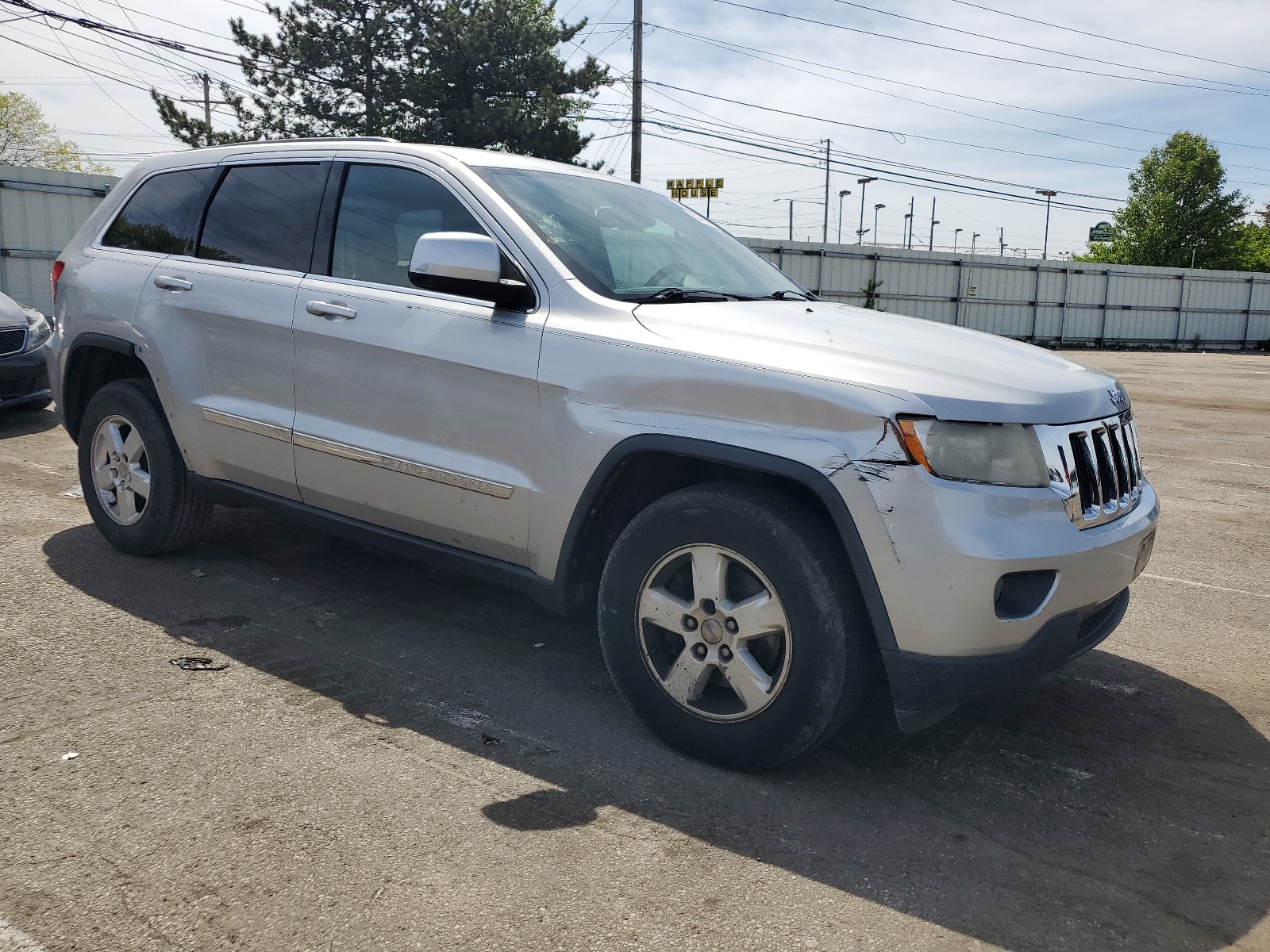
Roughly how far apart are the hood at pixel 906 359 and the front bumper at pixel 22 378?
7370mm

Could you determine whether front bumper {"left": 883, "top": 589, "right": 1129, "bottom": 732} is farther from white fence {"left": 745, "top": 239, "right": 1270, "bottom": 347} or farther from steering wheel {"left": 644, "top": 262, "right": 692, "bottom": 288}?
white fence {"left": 745, "top": 239, "right": 1270, "bottom": 347}

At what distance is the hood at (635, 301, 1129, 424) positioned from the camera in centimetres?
282

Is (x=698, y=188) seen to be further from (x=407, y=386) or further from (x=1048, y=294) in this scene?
(x=407, y=386)

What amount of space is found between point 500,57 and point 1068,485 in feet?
106

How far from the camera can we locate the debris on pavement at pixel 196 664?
3.80 meters

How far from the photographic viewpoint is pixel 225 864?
257 cm

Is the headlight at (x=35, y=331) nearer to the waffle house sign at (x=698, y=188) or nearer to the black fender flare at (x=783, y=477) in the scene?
the black fender flare at (x=783, y=477)

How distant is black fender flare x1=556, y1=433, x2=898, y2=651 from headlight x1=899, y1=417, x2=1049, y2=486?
0.26 meters

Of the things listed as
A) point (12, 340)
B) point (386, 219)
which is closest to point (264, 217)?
point (386, 219)

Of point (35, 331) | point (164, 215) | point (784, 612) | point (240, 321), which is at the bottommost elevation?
point (784, 612)

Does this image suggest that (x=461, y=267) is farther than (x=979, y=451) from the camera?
Yes

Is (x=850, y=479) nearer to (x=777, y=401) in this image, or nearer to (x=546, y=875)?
(x=777, y=401)

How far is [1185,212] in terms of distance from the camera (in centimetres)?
5678

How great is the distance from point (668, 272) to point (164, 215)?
2552mm
